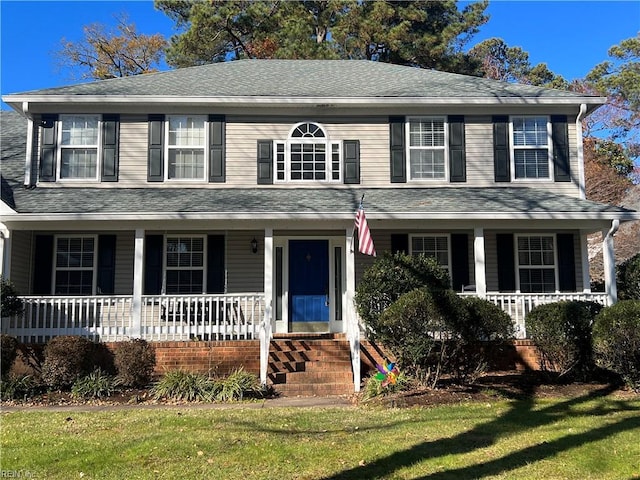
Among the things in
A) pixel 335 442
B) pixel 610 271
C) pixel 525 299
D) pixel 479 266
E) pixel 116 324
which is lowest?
pixel 335 442

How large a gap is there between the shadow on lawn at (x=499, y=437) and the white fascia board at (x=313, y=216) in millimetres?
3786

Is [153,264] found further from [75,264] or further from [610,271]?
[610,271]

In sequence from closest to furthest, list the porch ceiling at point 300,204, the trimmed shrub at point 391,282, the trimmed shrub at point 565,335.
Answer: the trimmed shrub at point 565,335 < the trimmed shrub at point 391,282 < the porch ceiling at point 300,204

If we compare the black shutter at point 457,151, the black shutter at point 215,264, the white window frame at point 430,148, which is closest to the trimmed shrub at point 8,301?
the black shutter at point 215,264

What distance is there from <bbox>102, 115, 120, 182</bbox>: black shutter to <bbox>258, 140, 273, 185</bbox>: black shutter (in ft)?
10.5

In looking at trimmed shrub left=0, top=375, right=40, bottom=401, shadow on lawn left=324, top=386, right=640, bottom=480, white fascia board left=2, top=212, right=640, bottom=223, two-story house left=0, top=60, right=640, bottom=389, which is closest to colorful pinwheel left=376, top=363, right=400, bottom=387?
shadow on lawn left=324, top=386, right=640, bottom=480

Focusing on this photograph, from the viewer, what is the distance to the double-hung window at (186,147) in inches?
512

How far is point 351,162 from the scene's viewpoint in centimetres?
1312

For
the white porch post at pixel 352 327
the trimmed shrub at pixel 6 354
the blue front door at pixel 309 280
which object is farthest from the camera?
the blue front door at pixel 309 280

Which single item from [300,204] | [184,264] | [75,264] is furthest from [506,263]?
[75,264]

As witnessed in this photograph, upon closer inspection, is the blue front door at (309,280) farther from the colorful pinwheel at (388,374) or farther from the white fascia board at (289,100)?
the colorful pinwheel at (388,374)

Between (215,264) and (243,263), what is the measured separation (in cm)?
61

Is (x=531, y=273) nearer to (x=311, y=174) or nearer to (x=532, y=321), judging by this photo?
(x=532, y=321)

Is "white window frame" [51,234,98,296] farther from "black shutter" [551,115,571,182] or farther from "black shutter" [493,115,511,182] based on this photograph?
"black shutter" [551,115,571,182]
